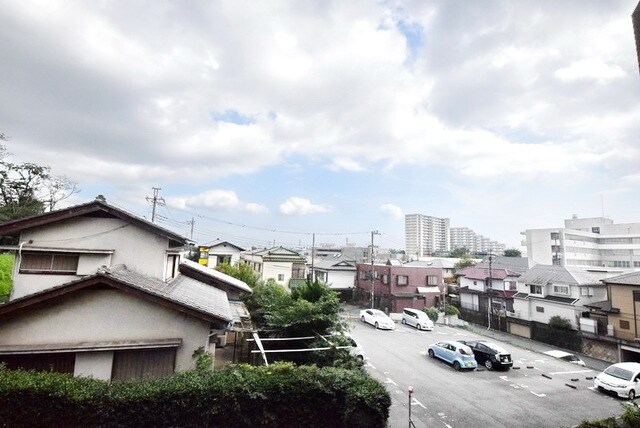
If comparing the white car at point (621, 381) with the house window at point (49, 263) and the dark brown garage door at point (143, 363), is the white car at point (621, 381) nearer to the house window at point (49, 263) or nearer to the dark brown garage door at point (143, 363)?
the dark brown garage door at point (143, 363)

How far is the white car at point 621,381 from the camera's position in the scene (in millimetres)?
16766

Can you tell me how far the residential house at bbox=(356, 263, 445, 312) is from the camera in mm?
42688

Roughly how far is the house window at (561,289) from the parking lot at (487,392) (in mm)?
12626

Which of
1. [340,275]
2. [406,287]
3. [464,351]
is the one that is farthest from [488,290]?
[464,351]

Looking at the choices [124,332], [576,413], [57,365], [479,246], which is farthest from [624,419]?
[479,246]

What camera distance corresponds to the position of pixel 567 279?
34.2 metres

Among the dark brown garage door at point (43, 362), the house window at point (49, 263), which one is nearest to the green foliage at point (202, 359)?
the dark brown garage door at point (43, 362)

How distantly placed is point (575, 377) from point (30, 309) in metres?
27.9

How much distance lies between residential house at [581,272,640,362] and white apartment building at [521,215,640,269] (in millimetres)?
46759

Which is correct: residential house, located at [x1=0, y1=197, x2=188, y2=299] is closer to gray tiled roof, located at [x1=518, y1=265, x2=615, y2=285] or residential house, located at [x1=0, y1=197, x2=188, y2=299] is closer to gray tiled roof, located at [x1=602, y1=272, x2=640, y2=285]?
gray tiled roof, located at [x1=602, y1=272, x2=640, y2=285]

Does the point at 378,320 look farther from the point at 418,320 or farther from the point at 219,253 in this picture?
the point at 219,253

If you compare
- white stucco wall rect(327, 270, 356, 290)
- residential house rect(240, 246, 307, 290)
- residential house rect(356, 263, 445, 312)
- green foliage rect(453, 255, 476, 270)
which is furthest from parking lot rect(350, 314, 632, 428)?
green foliage rect(453, 255, 476, 270)

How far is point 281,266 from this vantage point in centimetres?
4547

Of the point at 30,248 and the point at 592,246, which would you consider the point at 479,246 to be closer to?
the point at 592,246
